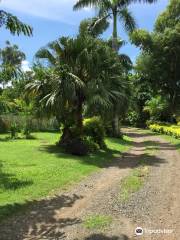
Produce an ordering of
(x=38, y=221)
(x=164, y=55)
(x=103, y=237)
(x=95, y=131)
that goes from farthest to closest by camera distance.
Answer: (x=164, y=55) < (x=95, y=131) < (x=38, y=221) < (x=103, y=237)

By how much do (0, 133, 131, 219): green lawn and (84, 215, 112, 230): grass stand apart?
5.48 feet

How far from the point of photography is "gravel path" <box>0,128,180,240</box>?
292 inches

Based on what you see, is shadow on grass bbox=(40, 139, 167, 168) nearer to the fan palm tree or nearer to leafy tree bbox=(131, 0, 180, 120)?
the fan palm tree

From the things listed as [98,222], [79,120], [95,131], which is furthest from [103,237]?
[95,131]

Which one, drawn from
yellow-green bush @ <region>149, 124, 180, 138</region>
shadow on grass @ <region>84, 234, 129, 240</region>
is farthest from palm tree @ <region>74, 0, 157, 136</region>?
shadow on grass @ <region>84, 234, 129, 240</region>

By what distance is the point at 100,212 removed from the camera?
8891 millimetres

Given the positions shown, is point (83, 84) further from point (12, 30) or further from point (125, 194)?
point (12, 30)

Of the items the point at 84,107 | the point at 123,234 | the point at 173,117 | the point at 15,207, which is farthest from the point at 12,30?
the point at 173,117

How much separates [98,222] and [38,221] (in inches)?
45.2

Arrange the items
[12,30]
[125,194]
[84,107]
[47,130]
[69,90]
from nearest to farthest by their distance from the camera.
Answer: [12,30]
[125,194]
[69,90]
[84,107]
[47,130]

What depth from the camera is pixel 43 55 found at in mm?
22000

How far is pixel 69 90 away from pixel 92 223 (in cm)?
1231

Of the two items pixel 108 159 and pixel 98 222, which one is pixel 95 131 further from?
pixel 98 222

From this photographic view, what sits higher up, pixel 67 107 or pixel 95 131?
pixel 67 107
